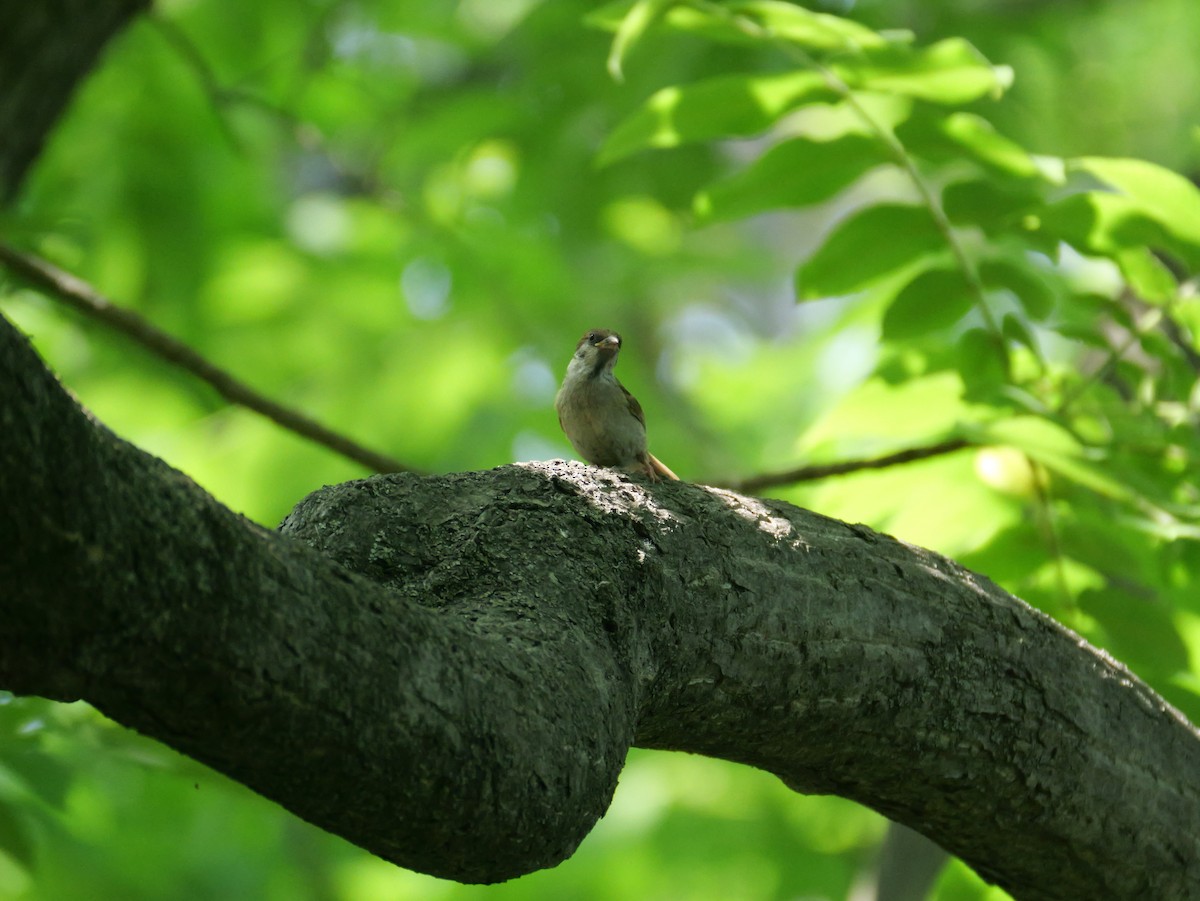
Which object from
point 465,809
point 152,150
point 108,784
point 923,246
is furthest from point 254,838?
point 465,809

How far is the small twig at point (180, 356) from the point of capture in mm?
3982

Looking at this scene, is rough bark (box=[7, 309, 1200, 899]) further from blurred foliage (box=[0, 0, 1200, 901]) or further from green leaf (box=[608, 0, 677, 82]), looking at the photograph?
green leaf (box=[608, 0, 677, 82])

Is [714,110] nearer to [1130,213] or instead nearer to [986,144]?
[986,144]

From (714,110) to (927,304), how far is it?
2.89 ft

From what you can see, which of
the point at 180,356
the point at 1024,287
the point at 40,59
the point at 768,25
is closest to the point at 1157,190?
the point at 1024,287

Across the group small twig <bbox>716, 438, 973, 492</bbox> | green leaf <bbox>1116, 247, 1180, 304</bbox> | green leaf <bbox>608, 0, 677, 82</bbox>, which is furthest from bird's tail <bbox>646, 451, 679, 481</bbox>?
green leaf <bbox>1116, 247, 1180, 304</bbox>

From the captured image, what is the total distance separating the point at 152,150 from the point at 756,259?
3031 mm

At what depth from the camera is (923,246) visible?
3764mm

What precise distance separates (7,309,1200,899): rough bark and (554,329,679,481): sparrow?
1.56 metres

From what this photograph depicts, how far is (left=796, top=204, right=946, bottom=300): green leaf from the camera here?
12.2ft

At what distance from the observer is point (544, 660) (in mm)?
2043

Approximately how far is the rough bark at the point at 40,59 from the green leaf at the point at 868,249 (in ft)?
8.87

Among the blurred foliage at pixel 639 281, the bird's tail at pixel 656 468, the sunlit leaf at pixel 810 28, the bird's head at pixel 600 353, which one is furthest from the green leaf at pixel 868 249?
the bird's head at pixel 600 353

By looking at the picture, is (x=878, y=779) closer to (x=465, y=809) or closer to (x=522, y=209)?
(x=465, y=809)
